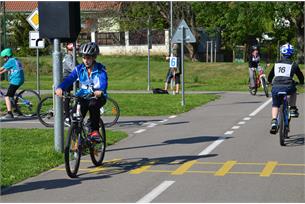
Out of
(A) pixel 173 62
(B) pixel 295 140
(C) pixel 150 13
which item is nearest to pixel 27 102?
(B) pixel 295 140

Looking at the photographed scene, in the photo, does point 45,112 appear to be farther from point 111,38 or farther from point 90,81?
point 111,38

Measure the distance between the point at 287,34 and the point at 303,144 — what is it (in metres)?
45.6

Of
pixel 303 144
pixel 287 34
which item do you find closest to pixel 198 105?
pixel 303 144

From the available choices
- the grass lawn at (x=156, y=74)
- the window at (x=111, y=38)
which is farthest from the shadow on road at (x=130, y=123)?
the window at (x=111, y=38)

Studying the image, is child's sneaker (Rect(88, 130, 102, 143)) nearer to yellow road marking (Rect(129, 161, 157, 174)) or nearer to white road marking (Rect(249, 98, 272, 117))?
yellow road marking (Rect(129, 161, 157, 174))

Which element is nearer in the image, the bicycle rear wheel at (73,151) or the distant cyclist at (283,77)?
the bicycle rear wheel at (73,151)

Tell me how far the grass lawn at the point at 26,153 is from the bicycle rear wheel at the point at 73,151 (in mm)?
580

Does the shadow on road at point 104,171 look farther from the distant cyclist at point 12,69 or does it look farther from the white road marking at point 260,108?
the white road marking at point 260,108

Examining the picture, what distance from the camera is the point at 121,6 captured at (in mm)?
52719

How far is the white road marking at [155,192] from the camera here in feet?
24.3

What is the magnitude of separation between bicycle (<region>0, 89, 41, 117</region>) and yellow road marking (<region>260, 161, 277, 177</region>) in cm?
904

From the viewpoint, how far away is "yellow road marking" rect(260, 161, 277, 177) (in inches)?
354

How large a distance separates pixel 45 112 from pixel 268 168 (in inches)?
300

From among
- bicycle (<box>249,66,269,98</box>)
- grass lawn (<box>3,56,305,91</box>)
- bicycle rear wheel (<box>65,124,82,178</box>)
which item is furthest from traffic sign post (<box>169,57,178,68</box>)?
bicycle rear wheel (<box>65,124,82,178</box>)
